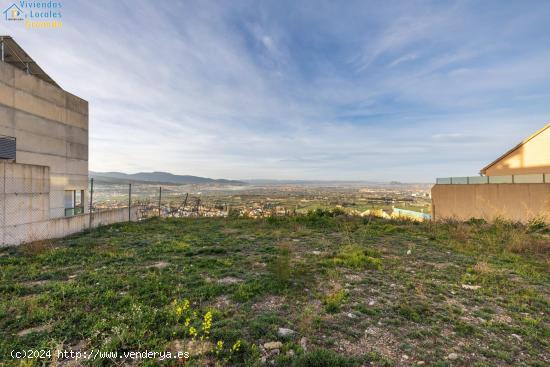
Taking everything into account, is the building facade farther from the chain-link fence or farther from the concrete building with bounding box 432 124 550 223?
the concrete building with bounding box 432 124 550 223

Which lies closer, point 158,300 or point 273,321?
point 273,321

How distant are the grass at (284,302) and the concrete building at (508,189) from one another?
576 cm

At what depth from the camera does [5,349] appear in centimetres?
231

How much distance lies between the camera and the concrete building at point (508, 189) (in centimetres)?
1068

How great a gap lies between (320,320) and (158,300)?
7.71ft

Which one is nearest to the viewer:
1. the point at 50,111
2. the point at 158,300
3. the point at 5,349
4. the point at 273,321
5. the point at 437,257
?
the point at 5,349

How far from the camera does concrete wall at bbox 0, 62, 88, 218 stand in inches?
369

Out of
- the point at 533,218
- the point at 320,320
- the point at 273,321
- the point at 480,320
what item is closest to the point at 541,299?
the point at 480,320

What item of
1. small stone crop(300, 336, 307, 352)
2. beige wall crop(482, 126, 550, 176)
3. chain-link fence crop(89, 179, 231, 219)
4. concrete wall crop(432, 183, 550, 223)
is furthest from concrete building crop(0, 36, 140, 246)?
beige wall crop(482, 126, 550, 176)

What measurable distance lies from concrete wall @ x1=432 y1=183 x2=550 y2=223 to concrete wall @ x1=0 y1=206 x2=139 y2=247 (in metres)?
16.1

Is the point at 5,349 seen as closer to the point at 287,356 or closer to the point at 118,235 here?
the point at 287,356

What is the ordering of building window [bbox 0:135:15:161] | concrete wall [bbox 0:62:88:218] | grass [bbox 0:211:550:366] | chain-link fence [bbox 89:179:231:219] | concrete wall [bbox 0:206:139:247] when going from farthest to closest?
chain-link fence [bbox 89:179:231:219]
concrete wall [bbox 0:62:88:218]
building window [bbox 0:135:15:161]
concrete wall [bbox 0:206:139:247]
grass [bbox 0:211:550:366]

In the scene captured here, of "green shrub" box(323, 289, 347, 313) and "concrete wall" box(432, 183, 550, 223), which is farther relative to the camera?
"concrete wall" box(432, 183, 550, 223)

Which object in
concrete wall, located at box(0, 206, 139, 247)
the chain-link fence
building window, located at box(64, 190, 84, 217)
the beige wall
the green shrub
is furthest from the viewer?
the beige wall
